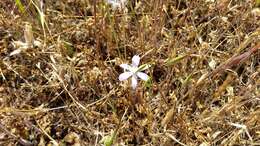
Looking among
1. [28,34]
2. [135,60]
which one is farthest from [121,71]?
[28,34]

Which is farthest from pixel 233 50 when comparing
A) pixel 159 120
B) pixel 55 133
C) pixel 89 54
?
pixel 55 133

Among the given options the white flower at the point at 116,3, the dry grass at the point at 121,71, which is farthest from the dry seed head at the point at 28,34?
the white flower at the point at 116,3

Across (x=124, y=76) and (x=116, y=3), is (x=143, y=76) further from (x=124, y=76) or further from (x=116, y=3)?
(x=116, y=3)

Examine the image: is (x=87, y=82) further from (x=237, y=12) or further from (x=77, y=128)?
(x=237, y=12)

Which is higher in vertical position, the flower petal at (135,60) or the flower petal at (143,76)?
the flower petal at (135,60)

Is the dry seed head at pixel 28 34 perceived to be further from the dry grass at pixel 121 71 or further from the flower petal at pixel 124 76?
the flower petal at pixel 124 76

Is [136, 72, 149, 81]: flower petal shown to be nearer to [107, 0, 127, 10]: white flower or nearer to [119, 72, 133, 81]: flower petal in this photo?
[119, 72, 133, 81]: flower petal

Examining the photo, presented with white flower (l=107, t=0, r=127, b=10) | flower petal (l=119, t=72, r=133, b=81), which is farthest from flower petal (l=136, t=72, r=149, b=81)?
white flower (l=107, t=0, r=127, b=10)

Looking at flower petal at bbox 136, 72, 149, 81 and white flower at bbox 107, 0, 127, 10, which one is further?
white flower at bbox 107, 0, 127, 10
